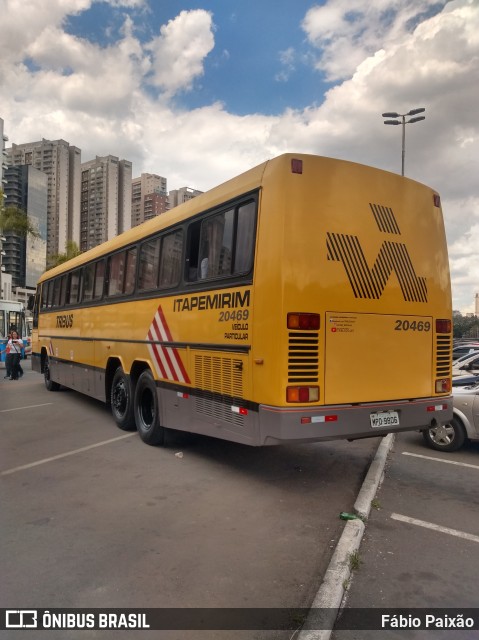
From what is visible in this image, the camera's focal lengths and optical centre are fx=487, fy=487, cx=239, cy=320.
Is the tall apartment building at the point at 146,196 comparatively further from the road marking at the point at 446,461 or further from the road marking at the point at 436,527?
the road marking at the point at 436,527

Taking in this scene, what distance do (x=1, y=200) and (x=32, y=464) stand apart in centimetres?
2498

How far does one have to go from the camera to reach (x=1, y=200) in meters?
27.2

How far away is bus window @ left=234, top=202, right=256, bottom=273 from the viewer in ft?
16.9

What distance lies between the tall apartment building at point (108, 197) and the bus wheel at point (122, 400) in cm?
6989

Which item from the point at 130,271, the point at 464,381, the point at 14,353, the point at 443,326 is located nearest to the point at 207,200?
the point at 130,271

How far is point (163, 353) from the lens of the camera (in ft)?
22.6

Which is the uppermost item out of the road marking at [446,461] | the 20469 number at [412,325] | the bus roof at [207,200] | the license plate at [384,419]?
the bus roof at [207,200]

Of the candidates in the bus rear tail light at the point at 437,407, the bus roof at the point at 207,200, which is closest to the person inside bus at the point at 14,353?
the bus roof at the point at 207,200

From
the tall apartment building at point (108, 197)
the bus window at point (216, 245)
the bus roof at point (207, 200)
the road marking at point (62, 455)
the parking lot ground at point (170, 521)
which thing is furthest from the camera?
the tall apartment building at point (108, 197)

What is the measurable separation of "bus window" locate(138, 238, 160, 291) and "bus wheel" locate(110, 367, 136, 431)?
65.1 inches

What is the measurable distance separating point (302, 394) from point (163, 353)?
277 cm

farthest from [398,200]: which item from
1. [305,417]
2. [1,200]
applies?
[1,200]

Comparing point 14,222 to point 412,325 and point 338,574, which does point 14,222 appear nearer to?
point 412,325

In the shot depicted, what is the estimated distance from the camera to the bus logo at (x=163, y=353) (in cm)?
647
